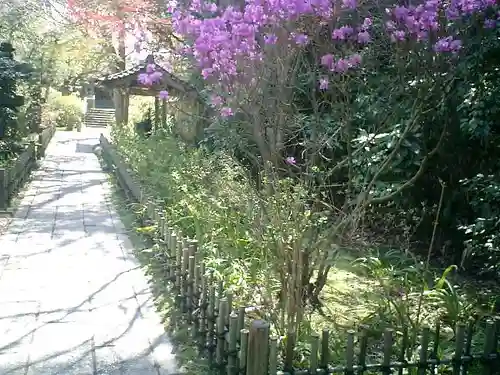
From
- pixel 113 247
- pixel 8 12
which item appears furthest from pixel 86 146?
pixel 113 247

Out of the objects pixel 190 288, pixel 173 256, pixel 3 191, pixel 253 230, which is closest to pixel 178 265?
pixel 173 256

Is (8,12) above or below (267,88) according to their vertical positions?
above

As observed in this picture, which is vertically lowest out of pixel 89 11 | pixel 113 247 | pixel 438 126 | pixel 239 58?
pixel 113 247

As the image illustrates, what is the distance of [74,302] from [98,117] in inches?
1443

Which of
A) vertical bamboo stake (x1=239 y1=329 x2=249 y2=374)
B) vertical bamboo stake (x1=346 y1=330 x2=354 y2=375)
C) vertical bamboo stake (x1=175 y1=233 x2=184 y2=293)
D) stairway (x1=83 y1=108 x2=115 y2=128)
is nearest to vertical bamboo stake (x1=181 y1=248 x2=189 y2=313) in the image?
vertical bamboo stake (x1=175 y1=233 x2=184 y2=293)

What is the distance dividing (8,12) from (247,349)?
1997cm

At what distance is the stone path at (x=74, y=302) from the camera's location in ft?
12.3

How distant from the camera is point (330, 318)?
14.9ft

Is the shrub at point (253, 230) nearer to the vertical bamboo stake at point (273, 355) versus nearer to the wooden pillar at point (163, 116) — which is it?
the vertical bamboo stake at point (273, 355)

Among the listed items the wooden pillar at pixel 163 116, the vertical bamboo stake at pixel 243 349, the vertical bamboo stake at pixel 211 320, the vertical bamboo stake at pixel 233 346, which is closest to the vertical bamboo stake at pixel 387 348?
the vertical bamboo stake at pixel 243 349

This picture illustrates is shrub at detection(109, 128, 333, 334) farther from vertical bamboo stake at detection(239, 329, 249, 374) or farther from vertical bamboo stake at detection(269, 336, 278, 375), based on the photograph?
vertical bamboo stake at detection(269, 336, 278, 375)

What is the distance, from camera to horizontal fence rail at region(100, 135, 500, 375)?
112 inches

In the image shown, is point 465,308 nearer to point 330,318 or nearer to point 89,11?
point 330,318

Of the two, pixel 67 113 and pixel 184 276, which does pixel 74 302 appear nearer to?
pixel 184 276
